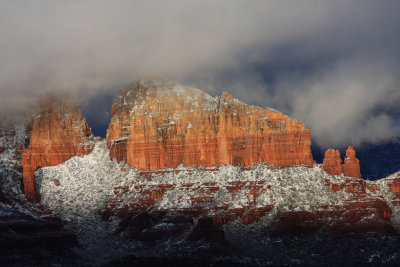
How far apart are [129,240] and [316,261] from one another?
58445 mm

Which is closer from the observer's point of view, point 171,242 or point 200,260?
point 200,260

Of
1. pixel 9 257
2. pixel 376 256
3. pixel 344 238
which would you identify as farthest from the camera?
pixel 344 238

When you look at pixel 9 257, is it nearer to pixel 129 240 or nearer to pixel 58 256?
pixel 58 256

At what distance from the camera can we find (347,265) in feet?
577

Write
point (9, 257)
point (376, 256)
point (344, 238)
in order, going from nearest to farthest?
point (9, 257) < point (376, 256) < point (344, 238)

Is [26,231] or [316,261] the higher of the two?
[26,231]

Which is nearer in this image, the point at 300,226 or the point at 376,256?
the point at 376,256

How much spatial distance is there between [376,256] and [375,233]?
534 inches

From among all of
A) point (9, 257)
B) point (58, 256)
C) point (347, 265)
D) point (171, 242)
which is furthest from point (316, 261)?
point (9, 257)

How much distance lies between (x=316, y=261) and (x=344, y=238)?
55.4 ft

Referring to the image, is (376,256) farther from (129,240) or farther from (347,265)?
(129,240)

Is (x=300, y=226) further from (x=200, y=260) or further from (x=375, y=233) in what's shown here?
(x=200, y=260)

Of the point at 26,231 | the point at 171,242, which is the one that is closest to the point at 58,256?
the point at 26,231

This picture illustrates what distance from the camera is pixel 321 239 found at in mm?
193375
